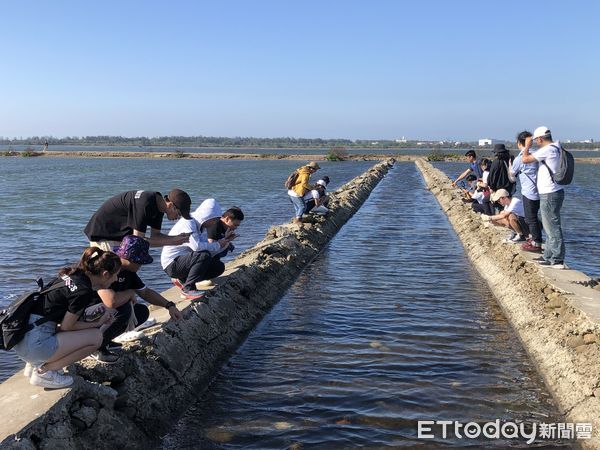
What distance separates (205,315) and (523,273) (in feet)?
16.7

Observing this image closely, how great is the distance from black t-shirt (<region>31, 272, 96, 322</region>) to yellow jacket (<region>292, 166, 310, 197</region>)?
10.3 metres

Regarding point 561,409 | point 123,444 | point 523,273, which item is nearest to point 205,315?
point 123,444

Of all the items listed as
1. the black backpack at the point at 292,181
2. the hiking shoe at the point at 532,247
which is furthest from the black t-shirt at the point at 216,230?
the black backpack at the point at 292,181

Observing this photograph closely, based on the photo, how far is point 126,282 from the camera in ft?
17.9

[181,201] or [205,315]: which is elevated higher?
[181,201]

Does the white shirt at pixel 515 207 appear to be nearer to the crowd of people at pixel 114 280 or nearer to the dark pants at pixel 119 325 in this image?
the crowd of people at pixel 114 280

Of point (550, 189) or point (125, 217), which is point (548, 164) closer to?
point (550, 189)

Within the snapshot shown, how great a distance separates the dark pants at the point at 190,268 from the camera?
7.49 m

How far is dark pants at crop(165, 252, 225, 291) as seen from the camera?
7.49 metres

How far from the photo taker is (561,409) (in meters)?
5.74

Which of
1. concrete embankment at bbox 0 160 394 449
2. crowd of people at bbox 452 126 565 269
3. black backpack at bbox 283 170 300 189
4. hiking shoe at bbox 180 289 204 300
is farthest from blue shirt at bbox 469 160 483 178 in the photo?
hiking shoe at bbox 180 289 204 300

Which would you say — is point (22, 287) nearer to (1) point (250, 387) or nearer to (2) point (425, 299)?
(1) point (250, 387)

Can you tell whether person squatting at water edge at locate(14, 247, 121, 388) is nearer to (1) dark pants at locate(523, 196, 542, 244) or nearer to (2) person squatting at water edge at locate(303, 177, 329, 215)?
(1) dark pants at locate(523, 196, 542, 244)

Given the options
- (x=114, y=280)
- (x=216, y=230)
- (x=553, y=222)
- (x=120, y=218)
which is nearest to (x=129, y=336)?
(x=120, y=218)
